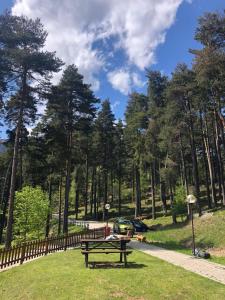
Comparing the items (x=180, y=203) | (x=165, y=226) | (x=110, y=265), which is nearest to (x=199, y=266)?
(x=110, y=265)

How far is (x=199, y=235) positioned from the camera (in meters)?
22.8

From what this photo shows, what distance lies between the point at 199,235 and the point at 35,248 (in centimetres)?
1200

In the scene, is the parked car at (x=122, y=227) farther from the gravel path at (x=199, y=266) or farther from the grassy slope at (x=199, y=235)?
the gravel path at (x=199, y=266)

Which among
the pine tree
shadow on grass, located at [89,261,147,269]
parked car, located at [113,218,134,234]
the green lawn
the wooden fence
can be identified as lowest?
the green lawn

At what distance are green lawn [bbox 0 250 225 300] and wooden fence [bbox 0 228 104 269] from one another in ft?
6.31

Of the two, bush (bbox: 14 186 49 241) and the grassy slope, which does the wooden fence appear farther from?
the grassy slope

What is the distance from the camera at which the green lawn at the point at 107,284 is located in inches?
336

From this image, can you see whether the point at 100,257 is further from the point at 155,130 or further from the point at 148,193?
the point at 148,193

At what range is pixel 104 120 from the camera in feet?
160

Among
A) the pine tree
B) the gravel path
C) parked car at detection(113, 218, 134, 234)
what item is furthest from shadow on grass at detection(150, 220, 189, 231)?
the pine tree

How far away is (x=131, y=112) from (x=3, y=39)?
27.6 meters

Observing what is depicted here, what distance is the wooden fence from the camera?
1435 cm

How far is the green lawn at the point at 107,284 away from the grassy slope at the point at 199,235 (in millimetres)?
8682

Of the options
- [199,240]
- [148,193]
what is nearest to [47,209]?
[199,240]
